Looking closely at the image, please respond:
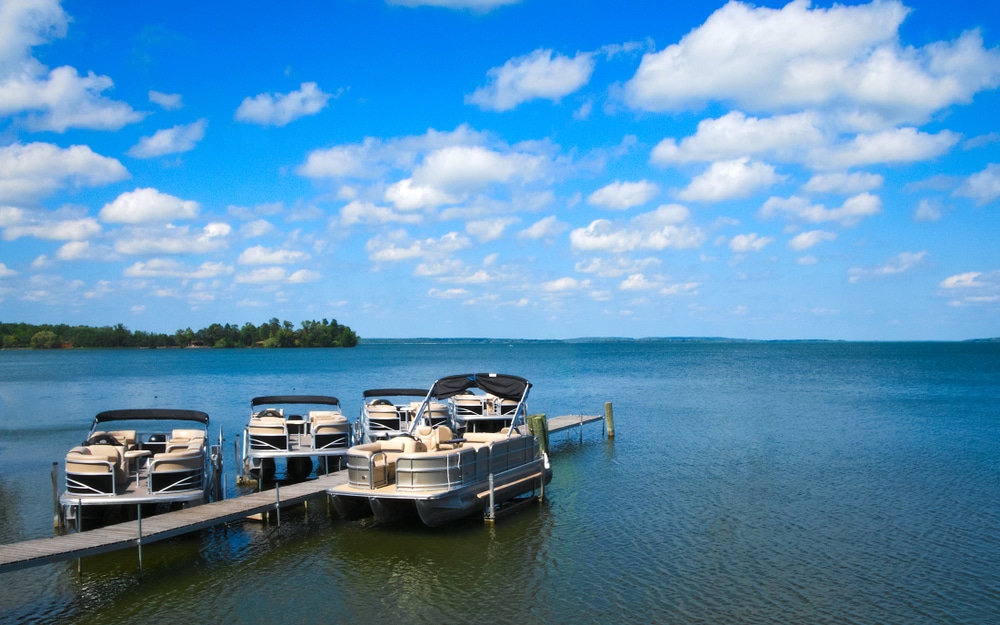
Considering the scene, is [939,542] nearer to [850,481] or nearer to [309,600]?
[850,481]

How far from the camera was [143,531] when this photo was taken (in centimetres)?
1396

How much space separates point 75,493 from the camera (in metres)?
16.0

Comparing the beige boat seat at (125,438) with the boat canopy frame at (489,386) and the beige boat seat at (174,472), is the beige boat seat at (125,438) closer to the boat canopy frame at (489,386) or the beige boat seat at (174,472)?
the beige boat seat at (174,472)

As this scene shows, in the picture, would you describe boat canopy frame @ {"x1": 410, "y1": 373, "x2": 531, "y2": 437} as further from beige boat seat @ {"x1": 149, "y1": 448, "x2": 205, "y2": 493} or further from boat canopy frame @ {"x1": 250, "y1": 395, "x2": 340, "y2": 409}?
beige boat seat @ {"x1": 149, "y1": 448, "x2": 205, "y2": 493}

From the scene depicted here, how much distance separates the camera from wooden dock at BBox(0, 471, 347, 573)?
40.2 ft

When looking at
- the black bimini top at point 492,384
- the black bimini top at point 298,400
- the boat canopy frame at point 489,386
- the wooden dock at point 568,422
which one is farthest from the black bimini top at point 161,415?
the wooden dock at point 568,422

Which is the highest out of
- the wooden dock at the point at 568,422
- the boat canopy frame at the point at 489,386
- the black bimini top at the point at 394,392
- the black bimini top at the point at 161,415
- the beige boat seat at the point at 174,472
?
the boat canopy frame at the point at 489,386

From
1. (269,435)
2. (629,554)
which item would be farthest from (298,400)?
(629,554)

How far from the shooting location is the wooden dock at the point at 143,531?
1226 cm

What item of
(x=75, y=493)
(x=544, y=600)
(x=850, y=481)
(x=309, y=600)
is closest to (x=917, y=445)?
(x=850, y=481)

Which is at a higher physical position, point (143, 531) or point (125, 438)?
point (125, 438)

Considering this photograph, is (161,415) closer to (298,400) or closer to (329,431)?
(329,431)

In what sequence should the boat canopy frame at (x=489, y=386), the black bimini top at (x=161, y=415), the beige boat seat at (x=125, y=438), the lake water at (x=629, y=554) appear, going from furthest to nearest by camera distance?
1. the boat canopy frame at (x=489, y=386)
2. the black bimini top at (x=161, y=415)
3. the beige boat seat at (x=125, y=438)
4. the lake water at (x=629, y=554)

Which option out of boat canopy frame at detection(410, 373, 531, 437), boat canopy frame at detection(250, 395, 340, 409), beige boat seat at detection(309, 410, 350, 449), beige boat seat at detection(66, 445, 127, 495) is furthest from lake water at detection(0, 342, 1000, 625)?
beige boat seat at detection(309, 410, 350, 449)
